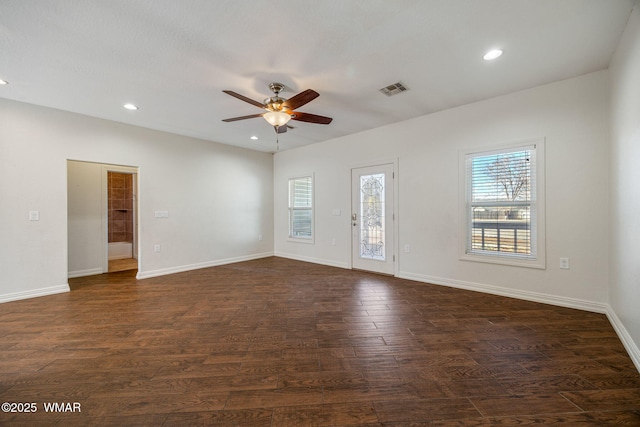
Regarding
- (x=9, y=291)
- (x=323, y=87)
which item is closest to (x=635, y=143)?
(x=323, y=87)

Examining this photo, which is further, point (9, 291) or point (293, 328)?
point (9, 291)

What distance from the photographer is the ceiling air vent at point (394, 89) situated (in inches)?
117

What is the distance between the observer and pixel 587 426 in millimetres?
1324

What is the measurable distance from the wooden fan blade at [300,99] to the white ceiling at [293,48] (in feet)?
1.00

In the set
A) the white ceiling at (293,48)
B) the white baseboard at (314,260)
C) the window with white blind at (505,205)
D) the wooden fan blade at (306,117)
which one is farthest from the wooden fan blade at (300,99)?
the white baseboard at (314,260)

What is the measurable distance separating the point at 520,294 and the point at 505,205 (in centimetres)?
117

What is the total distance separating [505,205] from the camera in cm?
332

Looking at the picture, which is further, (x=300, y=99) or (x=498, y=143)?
(x=498, y=143)

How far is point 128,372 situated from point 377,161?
13.9ft

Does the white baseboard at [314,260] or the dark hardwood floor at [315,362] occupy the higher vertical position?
the white baseboard at [314,260]

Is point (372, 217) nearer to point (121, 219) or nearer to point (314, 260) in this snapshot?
point (314, 260)

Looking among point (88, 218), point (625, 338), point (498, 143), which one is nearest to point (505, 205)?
point (498, 143)

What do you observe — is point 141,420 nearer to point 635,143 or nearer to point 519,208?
point 635,143

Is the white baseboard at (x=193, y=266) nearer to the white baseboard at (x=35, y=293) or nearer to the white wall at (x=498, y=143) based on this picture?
the white baseboard at (x=35, y=293)
